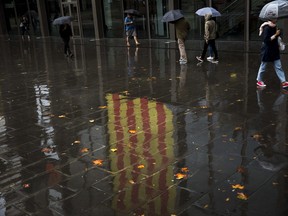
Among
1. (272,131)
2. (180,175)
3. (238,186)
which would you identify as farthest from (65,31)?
(238,186)

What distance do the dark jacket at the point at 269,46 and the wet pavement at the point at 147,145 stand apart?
74cm

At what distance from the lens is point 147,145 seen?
20.4ft

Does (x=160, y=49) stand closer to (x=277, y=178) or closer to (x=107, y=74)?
(x=107, y=74)

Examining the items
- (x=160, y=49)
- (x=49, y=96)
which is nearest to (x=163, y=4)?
(x=160, y=49)

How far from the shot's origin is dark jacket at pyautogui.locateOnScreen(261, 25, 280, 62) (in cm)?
877

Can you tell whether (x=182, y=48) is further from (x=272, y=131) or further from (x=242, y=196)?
(x=242, y=196)

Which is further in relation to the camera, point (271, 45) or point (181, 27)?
point (181, 27)

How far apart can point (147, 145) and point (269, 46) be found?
4.36 meters

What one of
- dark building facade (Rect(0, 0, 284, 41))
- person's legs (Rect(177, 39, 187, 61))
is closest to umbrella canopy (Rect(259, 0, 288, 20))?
person's legs (Rect(177, 39, 187, 61))

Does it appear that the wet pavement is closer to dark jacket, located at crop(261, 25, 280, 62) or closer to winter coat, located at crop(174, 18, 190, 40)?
dark jacket, located at crop(261, 25, 280, 62)

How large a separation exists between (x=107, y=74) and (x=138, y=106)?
4.23m

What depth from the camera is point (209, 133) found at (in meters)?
6.54

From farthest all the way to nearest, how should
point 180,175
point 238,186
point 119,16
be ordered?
point 119,16 → point 180,175 → point 238,186

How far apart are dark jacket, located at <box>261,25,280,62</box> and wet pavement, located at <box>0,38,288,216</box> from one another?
29.3 inches
